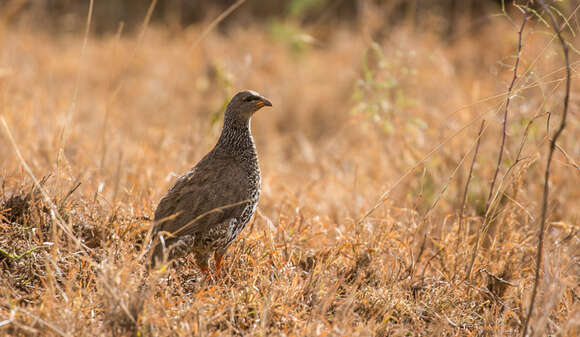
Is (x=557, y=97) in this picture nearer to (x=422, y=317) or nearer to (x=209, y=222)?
(x=422, y=317)

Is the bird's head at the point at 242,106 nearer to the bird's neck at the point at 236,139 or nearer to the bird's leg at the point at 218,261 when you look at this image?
the bird's neck at the point at 236,139

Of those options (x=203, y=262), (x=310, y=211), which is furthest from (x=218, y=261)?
(x=310, y=211)

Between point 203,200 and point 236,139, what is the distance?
1.98ft

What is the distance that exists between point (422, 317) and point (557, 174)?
2656 mm

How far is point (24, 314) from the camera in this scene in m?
2.48

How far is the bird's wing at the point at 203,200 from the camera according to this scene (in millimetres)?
3084

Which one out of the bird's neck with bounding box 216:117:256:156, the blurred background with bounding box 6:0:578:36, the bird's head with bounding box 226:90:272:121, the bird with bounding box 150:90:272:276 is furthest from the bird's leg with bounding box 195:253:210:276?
the blurred background with bounding box 6:0:578:36

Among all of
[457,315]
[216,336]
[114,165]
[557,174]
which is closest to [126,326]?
[216,336]

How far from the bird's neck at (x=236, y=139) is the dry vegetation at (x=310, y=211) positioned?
0.48 metres

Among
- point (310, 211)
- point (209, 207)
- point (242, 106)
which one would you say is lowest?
point (310, 211)

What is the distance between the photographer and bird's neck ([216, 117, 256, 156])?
3.60 metres

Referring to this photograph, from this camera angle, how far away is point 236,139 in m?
3.63

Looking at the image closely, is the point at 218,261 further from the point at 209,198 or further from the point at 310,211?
the point at 310,211

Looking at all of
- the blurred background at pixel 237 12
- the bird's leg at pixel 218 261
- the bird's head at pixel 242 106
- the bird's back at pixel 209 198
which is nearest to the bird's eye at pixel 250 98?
the bird's head at pixel 242 106
